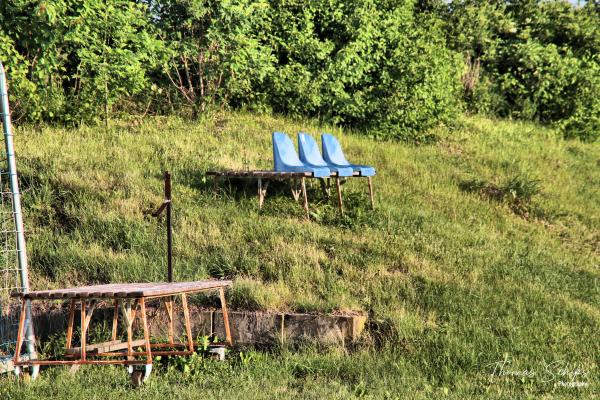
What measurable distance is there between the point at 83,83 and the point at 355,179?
14.9 feet

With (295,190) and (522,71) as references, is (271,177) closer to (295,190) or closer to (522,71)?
(295,190)

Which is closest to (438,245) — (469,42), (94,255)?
(94,255)

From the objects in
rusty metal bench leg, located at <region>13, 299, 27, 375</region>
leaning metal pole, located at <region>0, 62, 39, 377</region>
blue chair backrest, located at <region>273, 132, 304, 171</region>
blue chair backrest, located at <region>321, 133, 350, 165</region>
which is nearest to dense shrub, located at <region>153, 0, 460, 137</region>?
blue chair backrest, located at <region>321, 133, 350, 165</region>

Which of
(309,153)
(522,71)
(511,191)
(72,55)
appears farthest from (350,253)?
(522,71)

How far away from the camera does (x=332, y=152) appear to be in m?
12.0

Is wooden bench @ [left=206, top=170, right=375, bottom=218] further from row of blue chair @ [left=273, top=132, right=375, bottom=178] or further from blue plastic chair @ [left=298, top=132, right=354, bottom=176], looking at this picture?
blue plastic chair @ [left=298, top=132, right=354, bottom=176]

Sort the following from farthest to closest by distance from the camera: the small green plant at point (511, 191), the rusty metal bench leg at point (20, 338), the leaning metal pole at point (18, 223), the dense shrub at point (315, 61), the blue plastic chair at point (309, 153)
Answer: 1. the dense shrub at point (315, 61)
2. the small green plant at point (511, 191)
3. the blue plastic chair at point (309, 153)
4. the leaning metal pole at point (18, 223)
5. the rusty metal bench leg at point (20, 338)

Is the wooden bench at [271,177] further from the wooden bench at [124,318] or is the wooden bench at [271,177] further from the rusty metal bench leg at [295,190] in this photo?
the wooden bench at [124,318]

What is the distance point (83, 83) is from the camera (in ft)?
43.6

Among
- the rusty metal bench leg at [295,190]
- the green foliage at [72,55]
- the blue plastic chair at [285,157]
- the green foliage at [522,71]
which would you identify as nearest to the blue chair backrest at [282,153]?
the blue plastic chair at [285,157]

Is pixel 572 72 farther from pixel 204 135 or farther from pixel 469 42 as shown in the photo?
pixel 204 135

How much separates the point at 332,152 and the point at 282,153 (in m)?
1.35

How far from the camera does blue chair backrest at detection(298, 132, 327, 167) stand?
11398 millimetres

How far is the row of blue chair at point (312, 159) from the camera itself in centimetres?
1038
